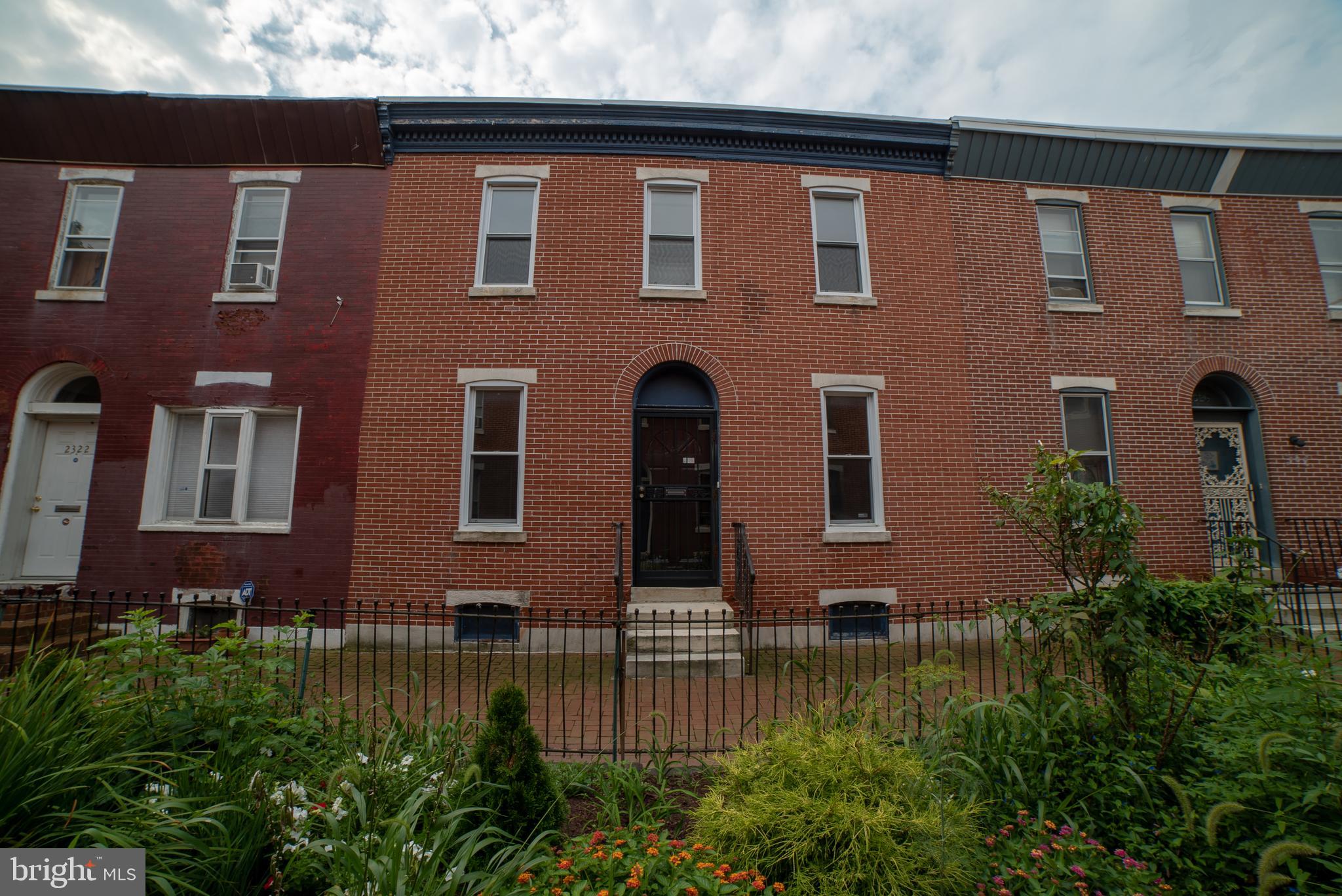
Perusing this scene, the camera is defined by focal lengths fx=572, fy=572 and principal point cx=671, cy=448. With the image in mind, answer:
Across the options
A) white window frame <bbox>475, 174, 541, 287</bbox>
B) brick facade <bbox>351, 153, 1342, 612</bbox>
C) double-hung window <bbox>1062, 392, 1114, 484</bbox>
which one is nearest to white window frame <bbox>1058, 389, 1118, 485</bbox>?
double-hung window <bbox>1062, 392, 1114, 484</bbox>

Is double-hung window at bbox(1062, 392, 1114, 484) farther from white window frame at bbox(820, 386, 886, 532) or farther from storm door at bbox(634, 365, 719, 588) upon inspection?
storm door at bbox(634, 365, 719, 588)

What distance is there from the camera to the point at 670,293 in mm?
9172

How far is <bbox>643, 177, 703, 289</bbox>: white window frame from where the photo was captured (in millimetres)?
→ 9359

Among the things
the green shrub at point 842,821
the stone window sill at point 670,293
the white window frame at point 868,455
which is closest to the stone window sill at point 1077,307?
the white window frame at point 868,455

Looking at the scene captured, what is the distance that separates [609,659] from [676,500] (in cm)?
255

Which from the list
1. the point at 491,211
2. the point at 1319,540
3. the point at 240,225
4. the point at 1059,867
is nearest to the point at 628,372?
the point at 491,211

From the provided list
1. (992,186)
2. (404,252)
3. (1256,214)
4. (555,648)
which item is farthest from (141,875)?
(1256,214)

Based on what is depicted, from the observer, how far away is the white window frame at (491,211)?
9.30m

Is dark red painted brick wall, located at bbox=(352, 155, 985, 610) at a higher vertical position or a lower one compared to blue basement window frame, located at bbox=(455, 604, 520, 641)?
higher

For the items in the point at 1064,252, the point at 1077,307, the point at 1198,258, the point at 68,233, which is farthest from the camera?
the point at 1198,258

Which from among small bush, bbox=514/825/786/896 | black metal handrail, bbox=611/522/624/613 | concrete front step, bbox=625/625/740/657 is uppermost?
black metal handrail, bbox=611/522/624/613

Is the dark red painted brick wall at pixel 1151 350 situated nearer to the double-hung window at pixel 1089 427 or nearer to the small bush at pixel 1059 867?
the double-hung window at pixel 1089 427

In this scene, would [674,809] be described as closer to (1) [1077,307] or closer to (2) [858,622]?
(2) [858,622]

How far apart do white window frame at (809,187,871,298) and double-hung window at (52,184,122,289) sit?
460 inches
